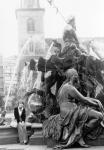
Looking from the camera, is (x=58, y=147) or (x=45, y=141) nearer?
(x=58, y=147)

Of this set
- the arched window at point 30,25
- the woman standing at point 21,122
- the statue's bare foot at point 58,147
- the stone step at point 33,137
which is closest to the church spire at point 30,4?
the arched window at point 30,25

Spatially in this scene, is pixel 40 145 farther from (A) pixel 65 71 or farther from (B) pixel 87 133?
(A) pixel 65 71

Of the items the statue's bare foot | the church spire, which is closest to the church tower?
the church spire

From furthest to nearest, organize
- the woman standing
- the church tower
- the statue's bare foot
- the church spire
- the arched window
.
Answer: the church spire, the arched window, the church tower, the woman standing, the statue's bare foot

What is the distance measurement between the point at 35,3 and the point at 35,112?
85.8 m

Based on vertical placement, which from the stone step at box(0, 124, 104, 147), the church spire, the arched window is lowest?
the stone step at box(0, 124, 104, 147)

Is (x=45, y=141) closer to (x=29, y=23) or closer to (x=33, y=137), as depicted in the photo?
(x=33, y=137)

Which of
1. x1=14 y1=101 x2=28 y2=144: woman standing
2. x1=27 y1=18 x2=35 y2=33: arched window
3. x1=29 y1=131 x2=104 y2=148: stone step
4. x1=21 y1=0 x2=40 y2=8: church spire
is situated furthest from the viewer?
x1=21 y1=0 x2=40 y2=8: church spire

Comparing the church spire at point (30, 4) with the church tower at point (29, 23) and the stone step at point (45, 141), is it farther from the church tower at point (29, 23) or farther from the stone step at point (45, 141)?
the stone step at point (45, 141)

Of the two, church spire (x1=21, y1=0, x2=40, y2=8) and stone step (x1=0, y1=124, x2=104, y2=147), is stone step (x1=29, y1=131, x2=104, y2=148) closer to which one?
stone step (x1=0, y1=124, x2=104, y2=147)

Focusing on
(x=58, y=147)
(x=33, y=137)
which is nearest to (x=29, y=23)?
(x=33, y=137)

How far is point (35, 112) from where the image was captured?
40.0ft

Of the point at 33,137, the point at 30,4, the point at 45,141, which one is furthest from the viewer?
the point at 30,4

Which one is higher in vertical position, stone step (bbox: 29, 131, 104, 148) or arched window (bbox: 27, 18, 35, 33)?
arched window (bbox: 27, 18, 35, 33)
